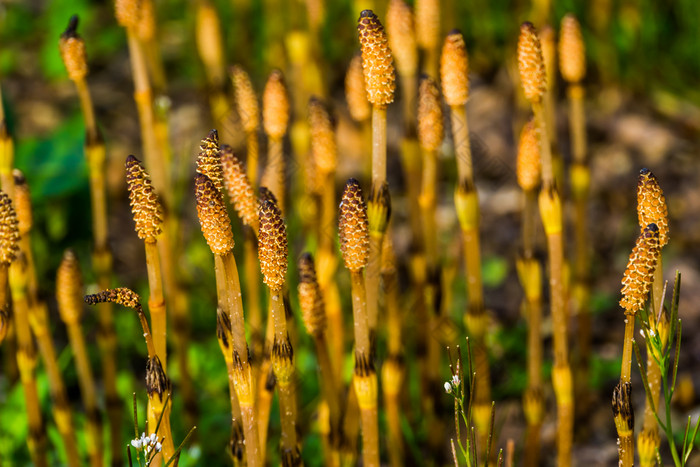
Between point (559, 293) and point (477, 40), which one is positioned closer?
point (559, 293)

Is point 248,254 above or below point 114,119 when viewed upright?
below

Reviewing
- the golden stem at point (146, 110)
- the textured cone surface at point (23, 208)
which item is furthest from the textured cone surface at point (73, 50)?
the textured cone surface at point (23, 208)

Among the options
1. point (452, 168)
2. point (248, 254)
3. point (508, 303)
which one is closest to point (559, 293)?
point (248, 254)

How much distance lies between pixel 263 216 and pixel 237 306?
0.14m

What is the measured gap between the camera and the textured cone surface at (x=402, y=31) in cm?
146

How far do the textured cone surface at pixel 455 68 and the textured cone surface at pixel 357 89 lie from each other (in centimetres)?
21

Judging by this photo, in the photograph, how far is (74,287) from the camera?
4.70ft

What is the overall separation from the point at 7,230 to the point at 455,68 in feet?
2.38

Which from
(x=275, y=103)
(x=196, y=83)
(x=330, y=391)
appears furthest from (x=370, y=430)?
(x=196, y=83)

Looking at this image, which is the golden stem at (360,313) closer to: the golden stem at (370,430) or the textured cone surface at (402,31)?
the golden stem at (370,430)

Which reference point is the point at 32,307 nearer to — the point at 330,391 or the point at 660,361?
the point at 330,391

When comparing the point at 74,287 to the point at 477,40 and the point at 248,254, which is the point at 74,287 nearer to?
the point at 248,254

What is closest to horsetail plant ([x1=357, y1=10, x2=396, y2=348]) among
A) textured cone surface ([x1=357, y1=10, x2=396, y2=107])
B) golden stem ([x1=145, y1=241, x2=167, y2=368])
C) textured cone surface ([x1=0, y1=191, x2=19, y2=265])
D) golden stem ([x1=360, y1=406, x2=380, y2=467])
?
textured cone surface ([x1=357, y1=10, x2=396, y2=107])

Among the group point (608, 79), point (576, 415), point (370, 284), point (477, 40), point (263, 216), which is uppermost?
point (477, 40)
